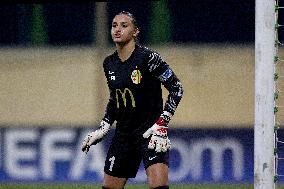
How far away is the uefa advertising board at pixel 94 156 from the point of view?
1048cm

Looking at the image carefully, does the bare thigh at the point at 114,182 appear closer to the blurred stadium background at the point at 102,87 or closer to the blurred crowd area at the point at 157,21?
the blurred stadium background at the point at 102,87

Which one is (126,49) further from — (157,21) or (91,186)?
(91,186)

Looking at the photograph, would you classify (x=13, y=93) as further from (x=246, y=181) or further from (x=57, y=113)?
(x=246, y=181)

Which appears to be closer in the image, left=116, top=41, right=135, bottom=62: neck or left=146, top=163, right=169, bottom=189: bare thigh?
left=146, top=163, right=169, bottom=189: bare thigh

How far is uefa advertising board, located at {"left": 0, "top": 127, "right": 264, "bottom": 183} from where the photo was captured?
10.5m

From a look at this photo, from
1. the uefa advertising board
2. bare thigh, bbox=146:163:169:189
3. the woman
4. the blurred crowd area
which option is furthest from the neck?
the uefa advertising board

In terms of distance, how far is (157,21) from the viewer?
10.6 m

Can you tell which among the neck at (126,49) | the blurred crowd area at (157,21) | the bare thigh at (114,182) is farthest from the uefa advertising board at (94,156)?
the neck at (126,49)

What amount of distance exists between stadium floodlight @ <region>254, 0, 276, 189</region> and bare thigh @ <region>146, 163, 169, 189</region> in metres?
0.79

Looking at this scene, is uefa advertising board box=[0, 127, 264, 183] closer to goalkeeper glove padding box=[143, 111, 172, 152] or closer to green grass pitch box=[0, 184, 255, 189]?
green grass pitch box=[0, 184, 255, 189]

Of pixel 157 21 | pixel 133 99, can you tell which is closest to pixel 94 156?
pixel 157 21

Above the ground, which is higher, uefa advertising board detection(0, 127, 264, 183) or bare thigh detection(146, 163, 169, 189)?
bare thigh detection(146, 163, 169, 189)

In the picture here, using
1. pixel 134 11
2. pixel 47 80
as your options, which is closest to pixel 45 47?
pixel 47 80

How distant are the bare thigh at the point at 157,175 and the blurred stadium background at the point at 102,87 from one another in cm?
418
